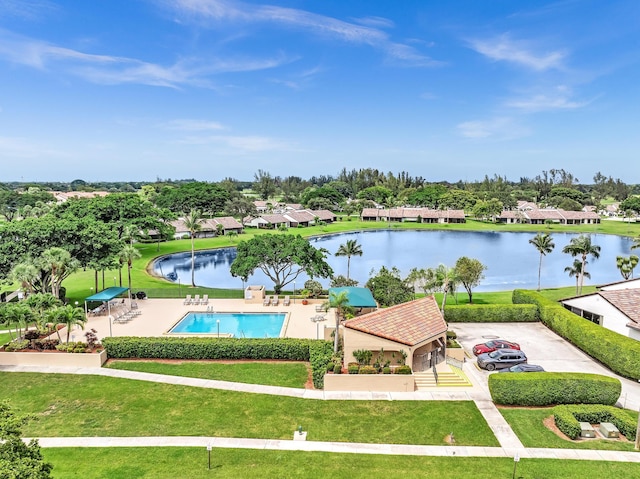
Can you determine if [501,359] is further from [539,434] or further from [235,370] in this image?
[235,370]

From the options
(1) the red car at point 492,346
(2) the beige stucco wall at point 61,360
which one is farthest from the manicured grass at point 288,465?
(1) the red car at point 492,346

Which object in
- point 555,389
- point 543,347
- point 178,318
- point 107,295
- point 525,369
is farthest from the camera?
point 107,295

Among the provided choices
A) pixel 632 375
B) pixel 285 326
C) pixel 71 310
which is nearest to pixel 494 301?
pixel 632 375

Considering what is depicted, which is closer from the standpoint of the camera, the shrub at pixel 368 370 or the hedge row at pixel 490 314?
the shrub at pixel 368 370

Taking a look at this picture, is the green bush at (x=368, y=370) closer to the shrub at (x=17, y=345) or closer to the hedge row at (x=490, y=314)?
the hedge row at (x=490, y=314)

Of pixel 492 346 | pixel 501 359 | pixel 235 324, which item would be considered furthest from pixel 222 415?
pixel 492 346

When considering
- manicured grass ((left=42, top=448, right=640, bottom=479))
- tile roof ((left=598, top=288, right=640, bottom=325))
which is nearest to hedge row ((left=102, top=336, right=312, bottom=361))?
manicured grass ((left=42, top=448, right=640, bottom=479))

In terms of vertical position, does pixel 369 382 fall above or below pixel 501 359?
below
